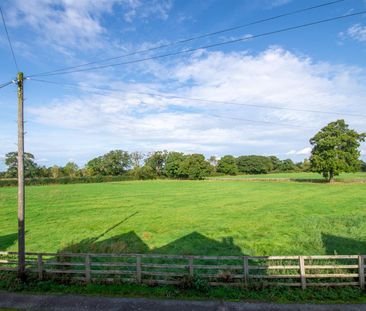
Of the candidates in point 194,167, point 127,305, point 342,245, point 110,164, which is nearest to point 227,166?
point 194,167

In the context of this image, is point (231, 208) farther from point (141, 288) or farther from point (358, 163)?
point (358, 163)

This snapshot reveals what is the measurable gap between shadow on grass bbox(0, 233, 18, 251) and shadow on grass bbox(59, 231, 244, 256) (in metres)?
4.60

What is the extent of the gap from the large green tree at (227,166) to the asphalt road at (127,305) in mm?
131460

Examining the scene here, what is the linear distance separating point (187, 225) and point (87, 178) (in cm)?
8704

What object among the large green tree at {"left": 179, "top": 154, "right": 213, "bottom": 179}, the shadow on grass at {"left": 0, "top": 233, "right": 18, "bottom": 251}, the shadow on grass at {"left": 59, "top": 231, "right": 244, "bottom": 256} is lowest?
the shadow on grass at {"left": 59, "top": 231, "right": 244, "bottom": 256}

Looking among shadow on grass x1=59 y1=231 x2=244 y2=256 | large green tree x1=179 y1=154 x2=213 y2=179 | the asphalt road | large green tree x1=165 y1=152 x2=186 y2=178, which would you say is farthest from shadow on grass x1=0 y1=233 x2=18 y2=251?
large green tree x1=165 y1=152 x2=186 y2=178

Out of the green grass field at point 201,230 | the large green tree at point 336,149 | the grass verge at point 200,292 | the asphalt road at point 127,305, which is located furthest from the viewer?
the large green tree at point 336,149

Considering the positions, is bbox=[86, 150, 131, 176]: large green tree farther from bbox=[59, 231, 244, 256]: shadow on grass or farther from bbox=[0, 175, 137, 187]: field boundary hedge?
bbox=[59, 231, 244, 256]: shadow on grass

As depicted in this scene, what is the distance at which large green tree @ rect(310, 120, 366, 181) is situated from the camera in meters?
55.8

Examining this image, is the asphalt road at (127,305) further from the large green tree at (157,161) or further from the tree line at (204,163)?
the large green tree at (157,161)

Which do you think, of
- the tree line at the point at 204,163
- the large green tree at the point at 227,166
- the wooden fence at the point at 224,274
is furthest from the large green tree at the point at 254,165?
the wooden fence at the point at 224,274

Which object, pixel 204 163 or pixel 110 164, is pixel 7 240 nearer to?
pixel 204 163

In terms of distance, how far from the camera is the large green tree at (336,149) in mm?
55844

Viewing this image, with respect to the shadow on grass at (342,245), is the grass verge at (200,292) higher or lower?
higher
